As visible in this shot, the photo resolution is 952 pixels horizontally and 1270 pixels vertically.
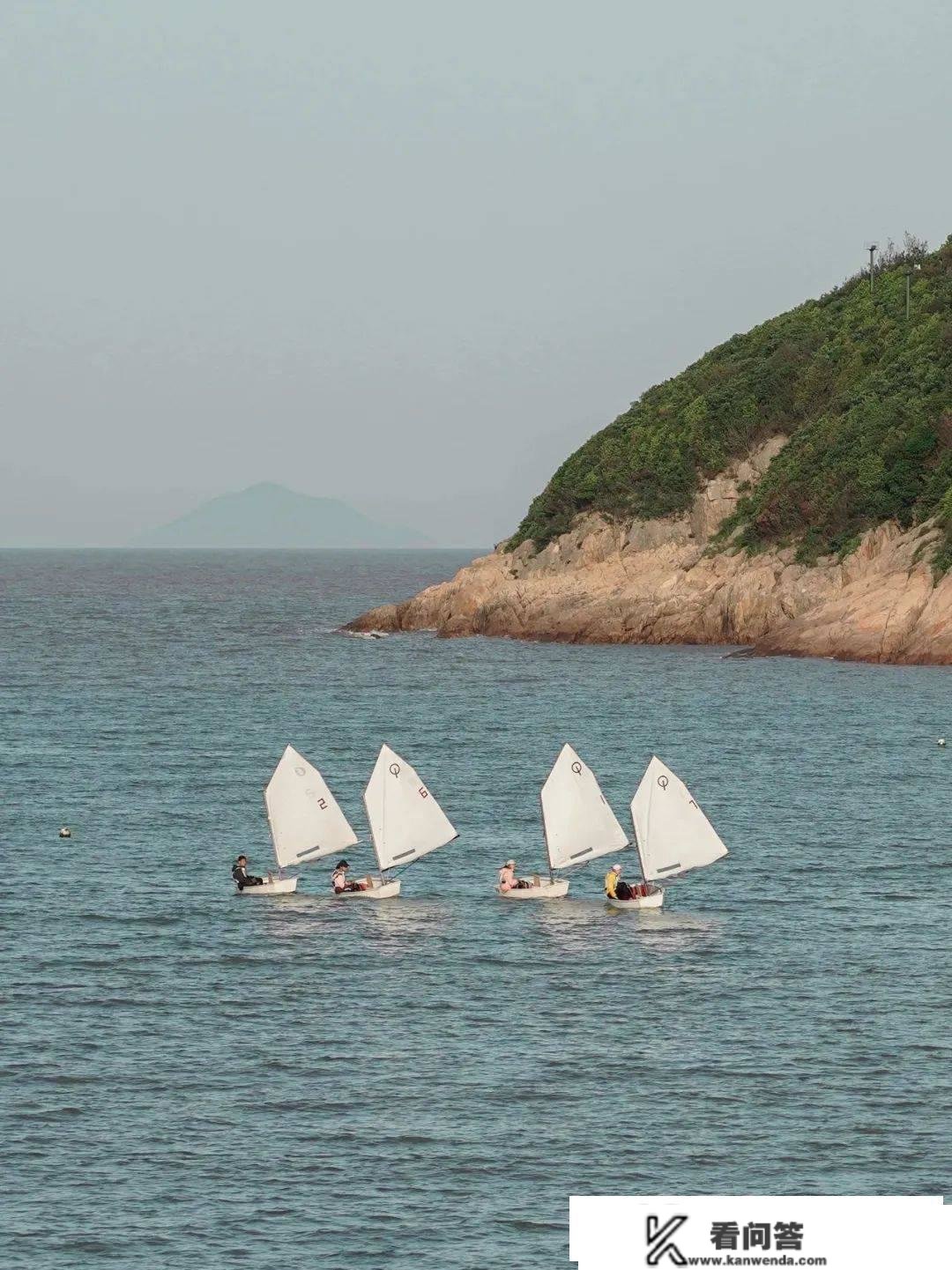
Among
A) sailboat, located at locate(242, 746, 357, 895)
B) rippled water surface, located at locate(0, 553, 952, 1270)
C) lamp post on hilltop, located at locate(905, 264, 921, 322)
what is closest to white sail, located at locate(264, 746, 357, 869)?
sailboat, located at locate(242, 746, 357, 895)

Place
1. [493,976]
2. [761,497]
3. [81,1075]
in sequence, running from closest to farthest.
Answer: [81,1075]
[493,976]
[761,497]

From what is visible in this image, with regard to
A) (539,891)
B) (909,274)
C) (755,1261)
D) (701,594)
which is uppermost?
(909,274)

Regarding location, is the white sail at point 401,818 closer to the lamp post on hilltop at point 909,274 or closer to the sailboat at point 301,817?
the sailboat at point 301,817

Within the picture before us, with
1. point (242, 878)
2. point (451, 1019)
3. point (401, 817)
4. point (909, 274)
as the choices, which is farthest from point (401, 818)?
point (909, 274)

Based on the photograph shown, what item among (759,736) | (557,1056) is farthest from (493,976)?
(759,736)

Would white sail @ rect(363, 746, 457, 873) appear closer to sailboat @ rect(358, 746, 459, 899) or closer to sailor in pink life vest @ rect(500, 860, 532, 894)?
sailboat @ rect(358, 746, 459, 899)

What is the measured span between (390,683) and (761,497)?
38828 mm

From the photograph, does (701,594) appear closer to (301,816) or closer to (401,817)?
(301,816)

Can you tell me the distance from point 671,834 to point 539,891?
4.62 metres

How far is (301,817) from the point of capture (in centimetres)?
6269

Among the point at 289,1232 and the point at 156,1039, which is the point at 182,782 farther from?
the point at 289,1232

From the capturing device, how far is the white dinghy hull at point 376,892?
59.5m

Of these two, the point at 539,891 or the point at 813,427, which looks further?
the point at 813,427

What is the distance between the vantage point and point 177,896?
196 feet
